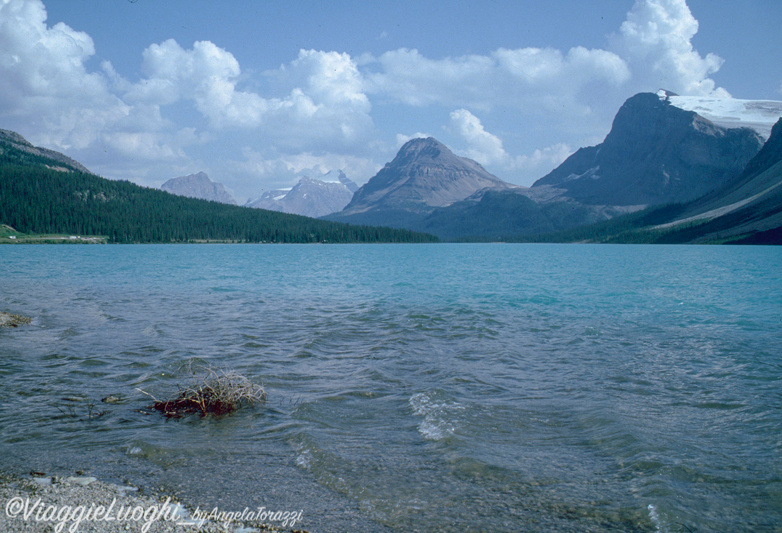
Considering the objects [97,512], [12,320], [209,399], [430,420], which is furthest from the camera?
[12,320]

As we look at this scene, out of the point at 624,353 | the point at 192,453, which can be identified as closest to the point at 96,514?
the point at 192,453

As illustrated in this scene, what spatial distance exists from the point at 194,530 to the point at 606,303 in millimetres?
34987

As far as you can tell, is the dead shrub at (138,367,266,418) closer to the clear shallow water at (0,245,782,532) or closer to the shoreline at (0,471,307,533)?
the clear shallow water at (0,245,782,532)

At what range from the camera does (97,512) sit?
23.1 ft

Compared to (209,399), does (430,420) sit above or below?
below

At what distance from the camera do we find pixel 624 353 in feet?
64.3

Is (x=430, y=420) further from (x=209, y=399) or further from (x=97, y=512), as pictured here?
(x=97, y=512)

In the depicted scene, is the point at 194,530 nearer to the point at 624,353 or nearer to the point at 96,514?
the point at 96,514

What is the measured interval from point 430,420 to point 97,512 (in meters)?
7.06

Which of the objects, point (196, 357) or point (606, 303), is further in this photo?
point (606, 303)

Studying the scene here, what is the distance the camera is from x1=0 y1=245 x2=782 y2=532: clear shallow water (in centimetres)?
802

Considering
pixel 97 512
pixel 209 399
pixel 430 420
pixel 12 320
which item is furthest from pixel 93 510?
pixel 12 320

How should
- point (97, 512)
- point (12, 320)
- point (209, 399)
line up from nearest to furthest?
point (97, 512), point (209, 399), point (12, 320)

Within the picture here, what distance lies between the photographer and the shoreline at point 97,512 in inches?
263
